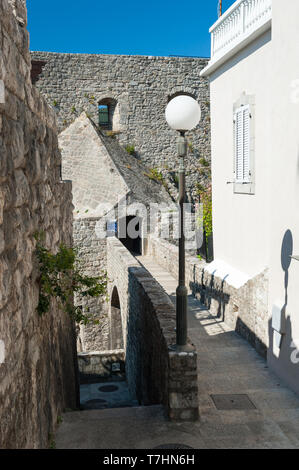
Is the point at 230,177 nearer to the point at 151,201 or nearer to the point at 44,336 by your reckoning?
the point at 44,336

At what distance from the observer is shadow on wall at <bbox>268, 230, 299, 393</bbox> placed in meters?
6.45

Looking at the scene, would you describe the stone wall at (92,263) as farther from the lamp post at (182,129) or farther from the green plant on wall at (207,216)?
the lamp post at (182,129)

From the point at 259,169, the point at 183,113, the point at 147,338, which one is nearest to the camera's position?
the point at 183,113

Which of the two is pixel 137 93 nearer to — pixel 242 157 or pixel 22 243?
pixel 242 157

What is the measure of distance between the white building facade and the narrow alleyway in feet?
1.58

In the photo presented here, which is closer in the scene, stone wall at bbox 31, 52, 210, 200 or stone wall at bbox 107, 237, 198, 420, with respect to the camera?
stone wall at bbox 107, 237, 198, 420

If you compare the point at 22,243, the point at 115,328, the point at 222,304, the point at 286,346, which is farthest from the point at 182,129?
the point at 115,328

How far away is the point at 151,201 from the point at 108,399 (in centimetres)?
939

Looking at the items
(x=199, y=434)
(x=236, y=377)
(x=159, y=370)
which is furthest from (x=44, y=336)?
(x=236, y=377)

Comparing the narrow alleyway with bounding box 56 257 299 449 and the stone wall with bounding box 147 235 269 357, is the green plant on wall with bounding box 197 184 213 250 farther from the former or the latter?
the narrow alleyway with bounding box 56 257 299 449

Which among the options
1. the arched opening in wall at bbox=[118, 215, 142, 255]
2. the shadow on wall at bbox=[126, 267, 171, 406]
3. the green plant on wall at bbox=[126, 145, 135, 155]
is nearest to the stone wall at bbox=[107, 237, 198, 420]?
the shadow on wall at bbox=[126, 267, 171, 406]

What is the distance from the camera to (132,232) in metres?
20.8

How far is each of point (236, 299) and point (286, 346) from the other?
227 centimetres
